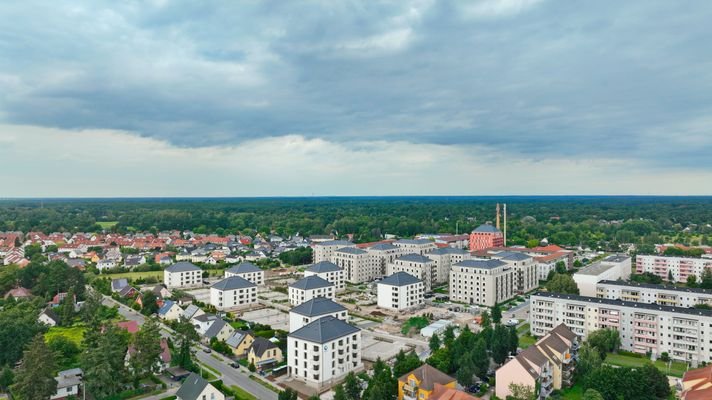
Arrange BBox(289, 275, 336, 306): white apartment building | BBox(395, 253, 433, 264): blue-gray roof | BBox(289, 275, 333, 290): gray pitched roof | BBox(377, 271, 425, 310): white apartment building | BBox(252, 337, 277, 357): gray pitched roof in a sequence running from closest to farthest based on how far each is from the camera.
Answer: BBox(252, 337, 277, 357): gray pitched roof
BBox(289, 275, 336, 306): white apartment building
BBox(289, 275, 333, 290): gray pitched roof
BBox(377, 271, 425, 310): white apartment building
BBox(395, 253, 433, 264): blue-gray roof

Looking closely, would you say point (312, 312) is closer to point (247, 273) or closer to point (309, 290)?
point (309, 290)

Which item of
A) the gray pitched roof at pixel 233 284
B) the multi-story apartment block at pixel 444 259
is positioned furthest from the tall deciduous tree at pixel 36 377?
the multi-story apartment block at pixel 444 259

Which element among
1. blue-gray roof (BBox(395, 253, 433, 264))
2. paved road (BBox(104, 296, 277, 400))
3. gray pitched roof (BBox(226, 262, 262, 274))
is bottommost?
paved road (BBox(104, 296, 277, 400))

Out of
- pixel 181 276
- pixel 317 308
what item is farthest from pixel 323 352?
pixel 181 276

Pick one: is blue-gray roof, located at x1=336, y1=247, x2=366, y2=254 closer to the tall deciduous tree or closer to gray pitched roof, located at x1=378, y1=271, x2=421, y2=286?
gray pitched roof, located at x1=378, y1=271, x2=421, y2=286

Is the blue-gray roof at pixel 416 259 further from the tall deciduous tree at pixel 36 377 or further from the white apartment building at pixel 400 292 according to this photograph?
the tall deciduous tree at pixel 36 377

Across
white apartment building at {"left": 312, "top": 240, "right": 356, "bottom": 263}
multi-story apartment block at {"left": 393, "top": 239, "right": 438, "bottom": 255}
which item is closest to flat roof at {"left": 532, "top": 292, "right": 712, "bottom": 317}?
multi-story apartment block at {"left": 393, "top": 239, "right": 438, "bottom": 255}
